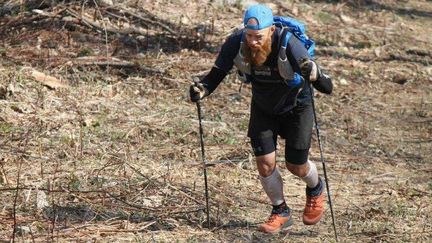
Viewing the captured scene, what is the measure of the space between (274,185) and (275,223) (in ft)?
1.05

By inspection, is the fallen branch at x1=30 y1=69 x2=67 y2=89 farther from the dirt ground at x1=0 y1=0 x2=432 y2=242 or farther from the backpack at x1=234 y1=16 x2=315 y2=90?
the backpack at x1=234 y1=16 x2=315 y2=90

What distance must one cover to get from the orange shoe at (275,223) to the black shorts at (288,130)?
0.49 meters

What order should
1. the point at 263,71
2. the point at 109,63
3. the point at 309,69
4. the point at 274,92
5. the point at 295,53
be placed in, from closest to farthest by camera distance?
1. the point at 309,69
2. the point at 295,53
3. the point at 263,71
4. the point at 274,92
5. the point at 109,63

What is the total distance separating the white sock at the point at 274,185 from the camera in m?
6.29

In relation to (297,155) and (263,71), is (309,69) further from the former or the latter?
(297,155)

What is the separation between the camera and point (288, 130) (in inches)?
244

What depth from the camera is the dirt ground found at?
6593 mm

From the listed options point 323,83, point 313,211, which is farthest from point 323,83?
point 313,211

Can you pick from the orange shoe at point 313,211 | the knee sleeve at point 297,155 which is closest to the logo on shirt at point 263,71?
the knee sleeve at point 297,155

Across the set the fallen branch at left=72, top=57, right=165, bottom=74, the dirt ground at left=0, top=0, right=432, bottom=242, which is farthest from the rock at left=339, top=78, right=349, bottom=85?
the fallen branch at left=72, top=57, right=165, bottom=74

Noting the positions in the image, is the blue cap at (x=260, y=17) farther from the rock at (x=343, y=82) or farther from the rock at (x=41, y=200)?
the rock at (x=343, y=82)

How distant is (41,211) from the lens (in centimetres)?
645

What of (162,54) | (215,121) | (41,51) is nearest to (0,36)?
(41,51)

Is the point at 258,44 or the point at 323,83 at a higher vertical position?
the point at 258,44
